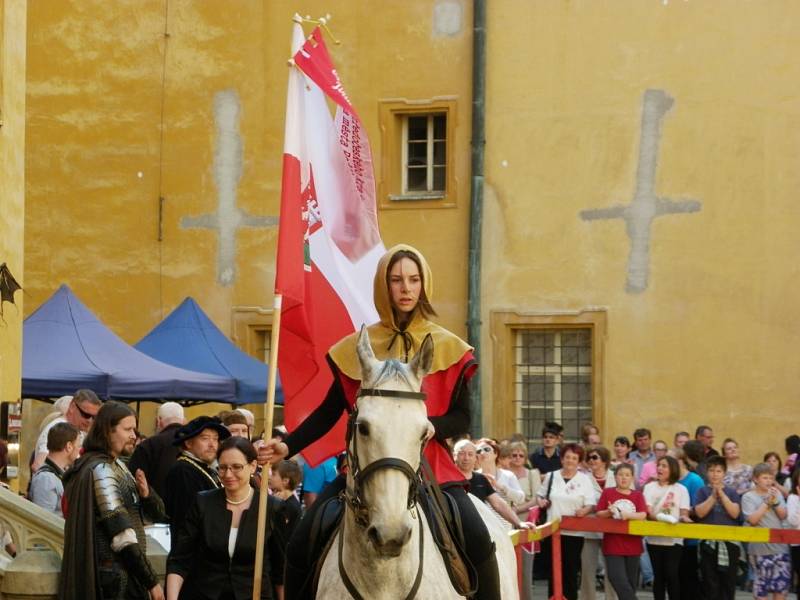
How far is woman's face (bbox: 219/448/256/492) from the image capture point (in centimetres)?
1002

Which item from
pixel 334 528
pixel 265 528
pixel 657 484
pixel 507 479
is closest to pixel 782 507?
pixel 657 484

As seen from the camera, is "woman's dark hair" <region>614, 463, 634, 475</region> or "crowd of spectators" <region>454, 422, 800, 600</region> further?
"woman's dark hair" <region>614, 463, 634, 475</region>

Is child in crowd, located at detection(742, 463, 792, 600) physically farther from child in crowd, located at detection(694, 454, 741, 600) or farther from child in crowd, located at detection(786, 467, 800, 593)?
child in crowd, located at detection(694, 454, 741, 600)

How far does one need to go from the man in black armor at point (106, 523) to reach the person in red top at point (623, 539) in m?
8.07

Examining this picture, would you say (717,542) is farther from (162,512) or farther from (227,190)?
(227,190)

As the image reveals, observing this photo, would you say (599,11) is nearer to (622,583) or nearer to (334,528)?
(622,583)

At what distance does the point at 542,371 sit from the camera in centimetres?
2930

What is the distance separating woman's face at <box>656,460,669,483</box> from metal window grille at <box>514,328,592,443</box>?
9754 millimetres

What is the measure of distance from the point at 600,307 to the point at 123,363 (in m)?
9.54

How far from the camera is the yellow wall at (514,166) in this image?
27594 millimetres

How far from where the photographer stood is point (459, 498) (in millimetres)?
8383

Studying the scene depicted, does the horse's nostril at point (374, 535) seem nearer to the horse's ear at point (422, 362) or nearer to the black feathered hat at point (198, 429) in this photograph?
the horse's ear at point (422, 362)

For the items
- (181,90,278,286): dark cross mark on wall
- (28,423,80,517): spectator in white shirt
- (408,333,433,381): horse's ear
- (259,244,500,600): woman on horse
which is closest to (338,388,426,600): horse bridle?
(408,333,433,381): horse's ear

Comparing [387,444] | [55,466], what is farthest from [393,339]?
[55,466]
